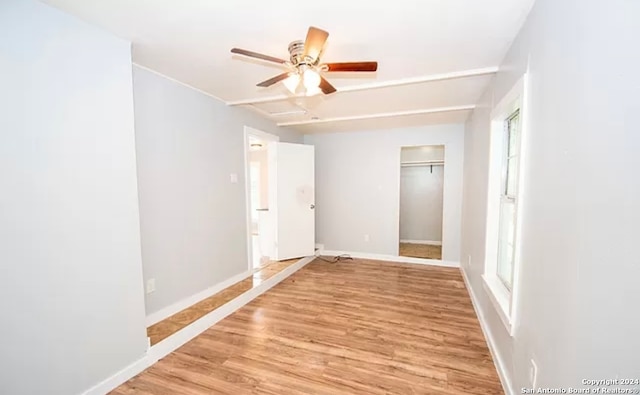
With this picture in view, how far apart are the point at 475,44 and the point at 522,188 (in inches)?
42.8

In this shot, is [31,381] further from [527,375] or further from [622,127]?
[622,127]

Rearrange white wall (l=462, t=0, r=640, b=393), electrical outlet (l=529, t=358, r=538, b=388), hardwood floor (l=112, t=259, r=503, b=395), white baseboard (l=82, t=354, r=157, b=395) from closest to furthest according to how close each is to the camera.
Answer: white wall (l=462, t=0, r=640, b=393) → electrical outlet (l=529, t=358, r=538, b=388) → white baseboard (l=82, t=354, r=157, b=395) → hardwood floor (l=112, t=259, r=503, b=395)

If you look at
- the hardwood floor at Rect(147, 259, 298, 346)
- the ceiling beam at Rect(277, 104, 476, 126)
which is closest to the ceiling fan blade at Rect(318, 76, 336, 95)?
the ceiling beam at Rect(277, 104, 476, 126)

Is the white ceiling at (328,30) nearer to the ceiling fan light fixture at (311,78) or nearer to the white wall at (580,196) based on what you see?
the ceiling fan light fixture at (311,78)

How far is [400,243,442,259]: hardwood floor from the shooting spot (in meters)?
5.10

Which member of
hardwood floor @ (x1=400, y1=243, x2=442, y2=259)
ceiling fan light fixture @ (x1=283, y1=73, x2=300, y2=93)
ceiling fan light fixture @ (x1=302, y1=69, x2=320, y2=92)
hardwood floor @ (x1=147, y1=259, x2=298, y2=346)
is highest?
ceiling fan light fixture @ (x1=283, y1=73, x2=300, y2=93)

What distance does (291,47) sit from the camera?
5.97 feet

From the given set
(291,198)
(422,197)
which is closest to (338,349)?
(291,198)

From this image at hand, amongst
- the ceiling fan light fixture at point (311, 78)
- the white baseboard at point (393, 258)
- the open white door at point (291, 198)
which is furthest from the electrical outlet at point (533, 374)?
the open white door at point (291, 198)

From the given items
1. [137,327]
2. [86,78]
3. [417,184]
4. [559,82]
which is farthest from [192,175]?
Answer: [417,184]

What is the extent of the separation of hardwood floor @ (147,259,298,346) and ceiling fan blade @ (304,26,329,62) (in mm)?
2436

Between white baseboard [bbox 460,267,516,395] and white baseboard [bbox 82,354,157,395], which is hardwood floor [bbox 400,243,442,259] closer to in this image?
white baseboard [bbox 460,267,516,395]

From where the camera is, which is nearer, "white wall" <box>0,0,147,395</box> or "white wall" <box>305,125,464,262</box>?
"white wall" <box>0,0,147,395</box>

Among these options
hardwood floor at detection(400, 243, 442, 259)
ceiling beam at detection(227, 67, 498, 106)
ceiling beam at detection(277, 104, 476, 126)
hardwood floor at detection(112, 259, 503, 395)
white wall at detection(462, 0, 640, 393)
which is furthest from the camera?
hardwood floor at detection(400, 243, 442, 259)
